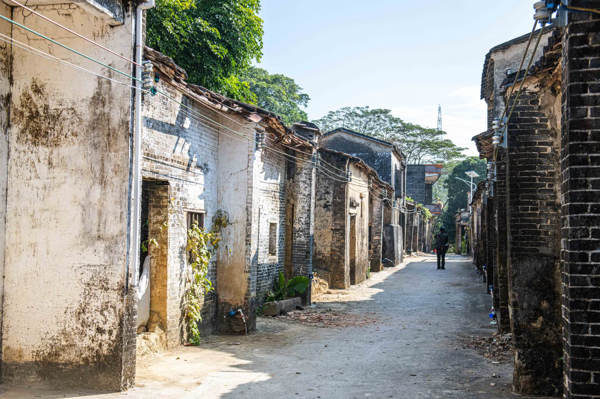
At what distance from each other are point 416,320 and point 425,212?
31.7m

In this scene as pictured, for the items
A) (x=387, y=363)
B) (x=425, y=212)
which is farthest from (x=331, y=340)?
(x=425, y=212)

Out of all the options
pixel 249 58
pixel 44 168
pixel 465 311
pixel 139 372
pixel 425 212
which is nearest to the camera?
pixel 44 168

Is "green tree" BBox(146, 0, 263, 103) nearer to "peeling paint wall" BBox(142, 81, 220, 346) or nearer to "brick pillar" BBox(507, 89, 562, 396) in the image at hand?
"peeling paint wall" BBox(142, 81, 220, 346)

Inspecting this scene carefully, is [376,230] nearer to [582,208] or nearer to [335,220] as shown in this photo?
[335,220]

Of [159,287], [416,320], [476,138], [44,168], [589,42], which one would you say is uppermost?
[476,138]

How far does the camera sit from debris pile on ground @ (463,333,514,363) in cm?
833

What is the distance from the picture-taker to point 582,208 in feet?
12.2

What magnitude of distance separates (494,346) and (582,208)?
5825mm

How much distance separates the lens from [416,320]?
475 inches

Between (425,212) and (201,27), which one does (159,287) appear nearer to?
(201,27)

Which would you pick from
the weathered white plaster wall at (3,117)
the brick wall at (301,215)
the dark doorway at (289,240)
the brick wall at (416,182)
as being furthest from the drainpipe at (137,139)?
the brick wall at (416,182)

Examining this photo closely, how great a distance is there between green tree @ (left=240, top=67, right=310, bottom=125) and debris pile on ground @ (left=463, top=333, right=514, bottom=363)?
26.3m

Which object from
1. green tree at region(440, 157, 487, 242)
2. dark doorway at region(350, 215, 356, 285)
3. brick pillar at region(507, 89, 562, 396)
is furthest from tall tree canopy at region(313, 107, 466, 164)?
brick pillar at region(507, 89, 562, 396)

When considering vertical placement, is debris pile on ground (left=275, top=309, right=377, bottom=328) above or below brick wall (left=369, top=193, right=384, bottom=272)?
below
